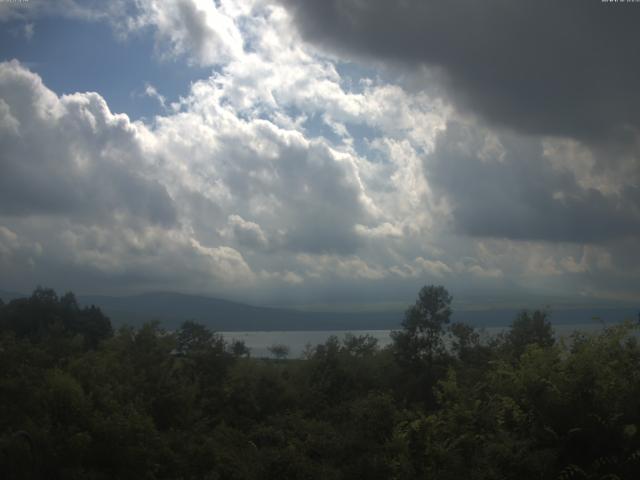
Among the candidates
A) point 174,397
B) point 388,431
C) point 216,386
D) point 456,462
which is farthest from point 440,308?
point 456,462

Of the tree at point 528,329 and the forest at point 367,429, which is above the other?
the tree at point 528,329

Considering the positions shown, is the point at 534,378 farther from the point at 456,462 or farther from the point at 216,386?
the point at 216,386

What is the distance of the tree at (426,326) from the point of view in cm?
4172

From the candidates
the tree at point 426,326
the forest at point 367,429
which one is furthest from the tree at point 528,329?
the forest at point 367,429

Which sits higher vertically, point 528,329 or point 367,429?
point 528,329

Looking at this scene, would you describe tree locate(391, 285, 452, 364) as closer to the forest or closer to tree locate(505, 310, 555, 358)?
tree locate(505, 310, 555, 358)

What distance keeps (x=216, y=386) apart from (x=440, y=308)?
1937cm

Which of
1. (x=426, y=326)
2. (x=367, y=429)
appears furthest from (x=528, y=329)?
(x=367, y=429)

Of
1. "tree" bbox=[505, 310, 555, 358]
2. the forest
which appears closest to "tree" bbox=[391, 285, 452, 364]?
"tree" bbox=[505, 310, 555, 358]

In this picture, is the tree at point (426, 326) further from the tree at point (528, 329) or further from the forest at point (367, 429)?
the forest at point (367, 429)

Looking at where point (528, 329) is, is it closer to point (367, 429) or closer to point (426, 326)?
point (426, 326)

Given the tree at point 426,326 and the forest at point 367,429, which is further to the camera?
the tree at point 426,326

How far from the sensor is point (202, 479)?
13.6 meters

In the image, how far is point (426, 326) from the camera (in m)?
41.8
